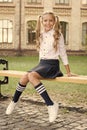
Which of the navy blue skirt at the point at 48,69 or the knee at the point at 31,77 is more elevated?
the navy blue skirt at the point at 48,69

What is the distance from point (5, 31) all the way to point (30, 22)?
2.31 metres

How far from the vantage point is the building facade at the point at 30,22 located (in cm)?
3503

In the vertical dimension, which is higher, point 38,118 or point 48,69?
point 48,69

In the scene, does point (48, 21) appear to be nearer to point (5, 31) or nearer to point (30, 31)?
point (30, 31)

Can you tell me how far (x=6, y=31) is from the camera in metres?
35.4

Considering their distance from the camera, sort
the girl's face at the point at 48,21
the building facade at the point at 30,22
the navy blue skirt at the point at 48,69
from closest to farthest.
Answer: the navy blue skirt at the point at 48,69 → the girl's face at the point at 48,21 → the building facade at the point at 30,22

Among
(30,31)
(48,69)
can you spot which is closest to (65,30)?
(30,31)

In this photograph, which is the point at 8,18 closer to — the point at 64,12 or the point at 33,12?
the point at 33,12

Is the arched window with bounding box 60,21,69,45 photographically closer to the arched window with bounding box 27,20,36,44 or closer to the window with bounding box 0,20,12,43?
the arched window with bounding box 27,20,36,44

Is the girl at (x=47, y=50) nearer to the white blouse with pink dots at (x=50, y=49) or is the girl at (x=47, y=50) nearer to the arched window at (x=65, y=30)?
the white blouse with pink dots at (x=50, y=49)

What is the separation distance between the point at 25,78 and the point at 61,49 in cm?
75

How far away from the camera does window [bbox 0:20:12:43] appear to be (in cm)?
3512

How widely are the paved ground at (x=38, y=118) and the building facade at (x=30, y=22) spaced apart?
27.2 metres

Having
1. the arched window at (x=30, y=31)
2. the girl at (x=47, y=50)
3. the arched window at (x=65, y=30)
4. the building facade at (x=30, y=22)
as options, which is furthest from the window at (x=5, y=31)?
the girl at (x=47, y=50)
